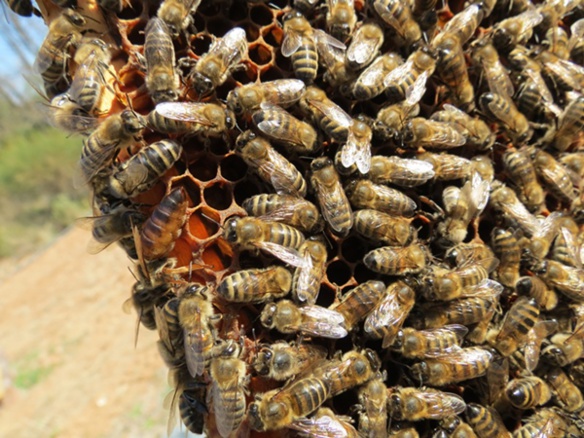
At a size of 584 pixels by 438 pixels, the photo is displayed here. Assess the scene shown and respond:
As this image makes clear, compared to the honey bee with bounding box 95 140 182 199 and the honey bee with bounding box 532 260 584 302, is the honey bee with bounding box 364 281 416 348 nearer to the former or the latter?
the honey bee with bounding box 532 260 584 302

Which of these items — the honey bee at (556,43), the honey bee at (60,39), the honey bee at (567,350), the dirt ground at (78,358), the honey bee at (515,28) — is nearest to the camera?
the honey bee at (60,39)

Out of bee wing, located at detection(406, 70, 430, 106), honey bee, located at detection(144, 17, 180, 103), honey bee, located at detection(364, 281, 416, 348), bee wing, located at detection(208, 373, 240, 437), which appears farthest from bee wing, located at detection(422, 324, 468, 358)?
honey bee, located at detection(144, 17, 180, 103)

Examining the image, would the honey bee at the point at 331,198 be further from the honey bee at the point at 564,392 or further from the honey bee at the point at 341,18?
the honey bee at the point at 564,392

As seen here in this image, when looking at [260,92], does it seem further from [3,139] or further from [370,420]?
[3,139]

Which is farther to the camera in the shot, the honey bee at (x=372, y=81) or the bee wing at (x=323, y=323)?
the honey bee at (x=372, y=81)

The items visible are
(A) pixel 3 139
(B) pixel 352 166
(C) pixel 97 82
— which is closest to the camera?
(C) pixel 97 82

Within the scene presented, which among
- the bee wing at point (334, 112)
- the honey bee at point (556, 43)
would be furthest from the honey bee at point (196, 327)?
the honey bee at point (556, 43)

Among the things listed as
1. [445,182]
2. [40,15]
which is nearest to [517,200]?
[445,182]

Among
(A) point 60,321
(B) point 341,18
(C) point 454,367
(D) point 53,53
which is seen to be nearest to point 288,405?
(C) point 454,367

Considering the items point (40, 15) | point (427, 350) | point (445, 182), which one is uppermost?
point (40, 15)
